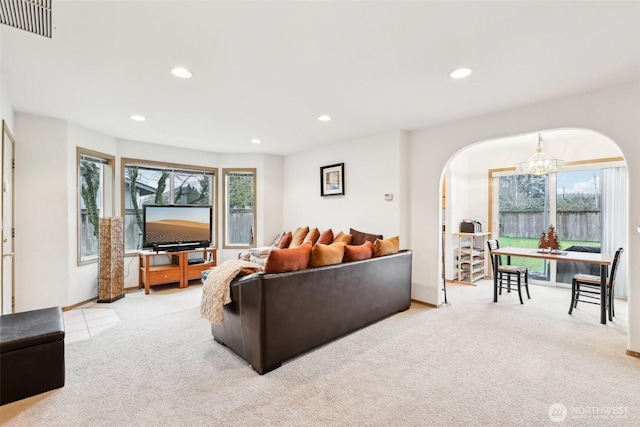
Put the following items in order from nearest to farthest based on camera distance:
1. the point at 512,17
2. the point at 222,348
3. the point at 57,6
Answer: the point at 57,6 → the point at 512,17 → the point at 222,348

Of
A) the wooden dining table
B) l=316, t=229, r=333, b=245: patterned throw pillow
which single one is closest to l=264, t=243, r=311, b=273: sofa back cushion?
l=316, t=229, r=333, b=245: patterned throw pillow

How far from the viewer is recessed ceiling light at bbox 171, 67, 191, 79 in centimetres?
250

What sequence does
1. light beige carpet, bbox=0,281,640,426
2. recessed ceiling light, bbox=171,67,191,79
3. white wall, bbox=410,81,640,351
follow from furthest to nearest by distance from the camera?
white wall, bbox=410,81,640,351 < recessed ceiling light, bbox=171,67,191,79 < light beige carpet, bbox=0,281,640,426

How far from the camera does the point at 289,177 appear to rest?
626 cm

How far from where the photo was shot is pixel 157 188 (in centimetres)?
545

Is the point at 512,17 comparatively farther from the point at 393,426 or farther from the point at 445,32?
the point at 393,426

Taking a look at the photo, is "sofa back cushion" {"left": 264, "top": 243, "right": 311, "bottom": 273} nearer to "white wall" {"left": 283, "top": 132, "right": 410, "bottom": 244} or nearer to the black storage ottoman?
the black storage ottoman

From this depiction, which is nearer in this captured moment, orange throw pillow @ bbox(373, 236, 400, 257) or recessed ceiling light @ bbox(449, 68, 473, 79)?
recessed ceiling light @ bbox(449, 68, 473, 79)

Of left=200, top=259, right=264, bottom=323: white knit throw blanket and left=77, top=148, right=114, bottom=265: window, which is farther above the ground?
left=77, top=148, right=114, bottom=265: window

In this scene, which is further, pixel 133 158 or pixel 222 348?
pixel 133 158

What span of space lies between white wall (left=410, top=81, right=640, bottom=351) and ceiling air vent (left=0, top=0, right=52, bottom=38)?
3963 millimetres

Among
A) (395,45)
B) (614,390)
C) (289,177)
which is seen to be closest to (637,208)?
(614,390)

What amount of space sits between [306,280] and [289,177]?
12.8ft

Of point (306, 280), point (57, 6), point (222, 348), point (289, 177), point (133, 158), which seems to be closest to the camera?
point (57, 6)
